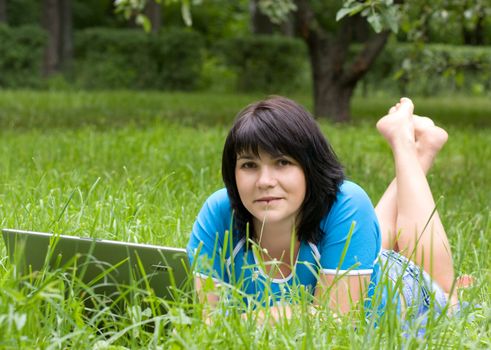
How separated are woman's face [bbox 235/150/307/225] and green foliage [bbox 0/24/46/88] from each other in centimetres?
1584

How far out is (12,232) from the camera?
2389 mm

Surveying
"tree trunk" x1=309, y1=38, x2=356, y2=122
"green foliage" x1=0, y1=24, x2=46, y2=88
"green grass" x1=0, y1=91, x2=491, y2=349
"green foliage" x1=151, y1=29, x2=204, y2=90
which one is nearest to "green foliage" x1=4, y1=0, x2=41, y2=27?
"green foliage" x1=151, y1=29, x2=204, y2=90

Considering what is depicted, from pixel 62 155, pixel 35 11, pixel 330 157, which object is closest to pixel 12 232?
pixel 330 157

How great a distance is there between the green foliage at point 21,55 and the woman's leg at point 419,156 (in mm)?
14939

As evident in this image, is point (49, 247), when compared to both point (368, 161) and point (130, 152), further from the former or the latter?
point (368, 161)

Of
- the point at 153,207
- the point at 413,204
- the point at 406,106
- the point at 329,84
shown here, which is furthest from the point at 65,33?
the point at 413,204

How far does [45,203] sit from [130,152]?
8.06 feet

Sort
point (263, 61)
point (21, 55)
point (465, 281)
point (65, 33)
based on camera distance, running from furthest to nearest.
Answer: point (65, 33) < point (263, 61) < point (21, 55) < point (465, 281)

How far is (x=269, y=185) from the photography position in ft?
8.54

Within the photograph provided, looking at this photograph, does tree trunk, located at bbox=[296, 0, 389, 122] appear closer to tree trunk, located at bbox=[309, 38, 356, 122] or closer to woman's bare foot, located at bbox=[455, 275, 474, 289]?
tree trunk, located at bbox=[309, 38, 356, 122]

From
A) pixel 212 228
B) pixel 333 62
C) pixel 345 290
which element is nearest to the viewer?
pixel 345 290

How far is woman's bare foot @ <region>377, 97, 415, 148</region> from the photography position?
147 inches

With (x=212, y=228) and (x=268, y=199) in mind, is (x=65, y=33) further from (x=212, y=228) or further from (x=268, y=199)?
(x=268, y=199)

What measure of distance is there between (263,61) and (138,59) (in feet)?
9.09
